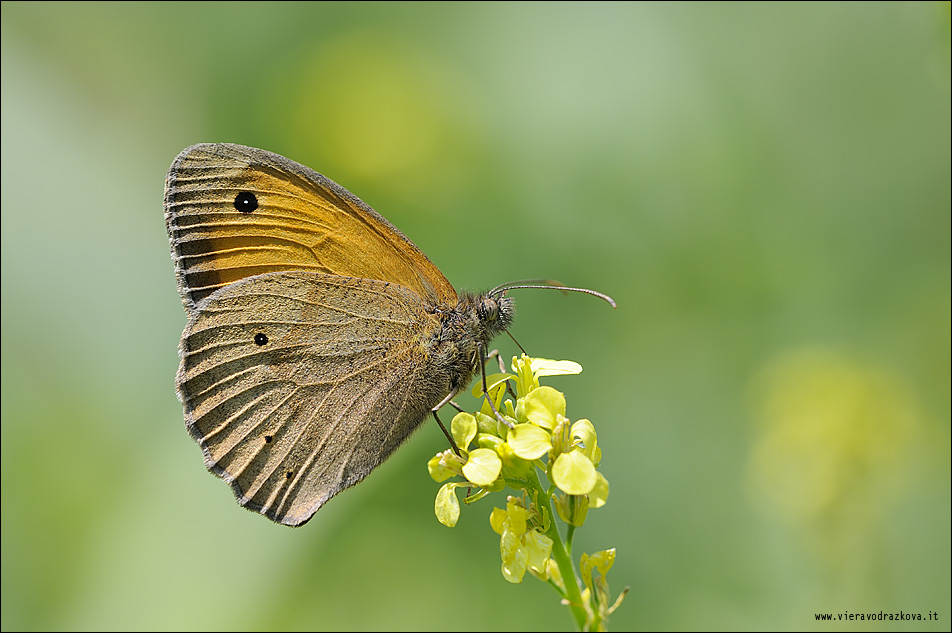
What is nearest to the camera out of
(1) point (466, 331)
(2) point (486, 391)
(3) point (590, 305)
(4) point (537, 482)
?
(4) point (537, 482)

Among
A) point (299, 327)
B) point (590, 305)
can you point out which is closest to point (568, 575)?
point (299, 327)

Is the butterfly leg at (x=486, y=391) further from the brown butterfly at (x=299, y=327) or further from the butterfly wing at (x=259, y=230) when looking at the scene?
the butterfly wing at (x=259, y=230)

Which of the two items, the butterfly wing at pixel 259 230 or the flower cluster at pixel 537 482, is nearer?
the flower cluster at pixel 537 482

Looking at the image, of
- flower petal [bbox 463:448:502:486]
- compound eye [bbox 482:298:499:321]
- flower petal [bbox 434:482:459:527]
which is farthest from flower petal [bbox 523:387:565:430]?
compound eye [bbox 482:298:499:321]

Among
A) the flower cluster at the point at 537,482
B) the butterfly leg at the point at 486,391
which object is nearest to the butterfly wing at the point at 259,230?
the butterfly leg at the point at 486,391

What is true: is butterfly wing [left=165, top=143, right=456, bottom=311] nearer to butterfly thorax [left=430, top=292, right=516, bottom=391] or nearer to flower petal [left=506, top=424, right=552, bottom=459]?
butterfly thorax [left=430, top=292, right=516, bottom=391]

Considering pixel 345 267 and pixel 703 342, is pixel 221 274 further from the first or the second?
pixel 703 342

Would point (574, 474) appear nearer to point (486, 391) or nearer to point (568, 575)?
point (568, 575)
